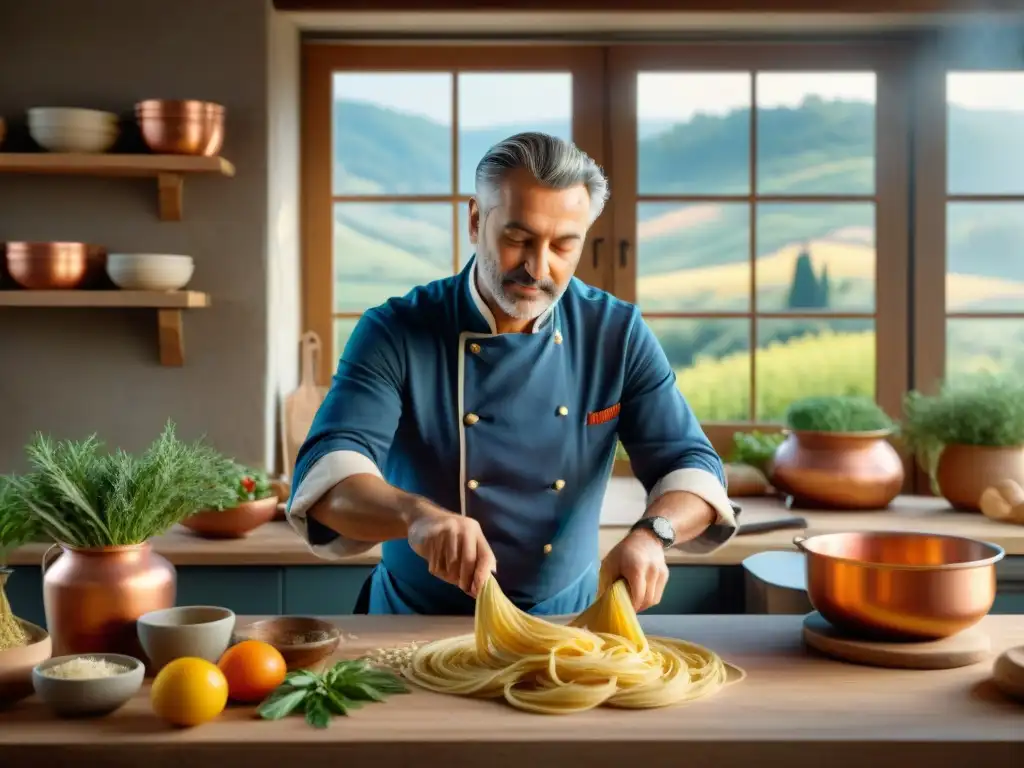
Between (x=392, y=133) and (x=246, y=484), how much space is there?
4.52ft

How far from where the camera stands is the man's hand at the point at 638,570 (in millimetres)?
1739

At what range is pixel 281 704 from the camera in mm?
1438

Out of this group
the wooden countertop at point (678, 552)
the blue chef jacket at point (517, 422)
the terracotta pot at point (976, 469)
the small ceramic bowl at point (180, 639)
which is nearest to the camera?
the small ceramic bowl at point (180, 639)

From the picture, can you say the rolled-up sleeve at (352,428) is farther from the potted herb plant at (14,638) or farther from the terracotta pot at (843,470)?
the terracotta pot at (843,470)

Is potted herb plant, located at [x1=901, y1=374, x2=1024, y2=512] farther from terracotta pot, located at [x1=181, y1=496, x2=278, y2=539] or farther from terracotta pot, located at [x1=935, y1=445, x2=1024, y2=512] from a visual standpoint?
terracotta pot, located at [x1=181, y1=496, x2=278, y2=539]

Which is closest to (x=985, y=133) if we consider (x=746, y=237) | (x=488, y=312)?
(x=746, y=237)

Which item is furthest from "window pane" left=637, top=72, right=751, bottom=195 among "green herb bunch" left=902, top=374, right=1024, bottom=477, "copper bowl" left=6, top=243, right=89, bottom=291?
"copper bowl" left=6, top=243, right=89, bottom=291

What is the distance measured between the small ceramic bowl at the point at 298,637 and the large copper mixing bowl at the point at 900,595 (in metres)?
0.73

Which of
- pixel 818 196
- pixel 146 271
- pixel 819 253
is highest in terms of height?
pixel 818 196

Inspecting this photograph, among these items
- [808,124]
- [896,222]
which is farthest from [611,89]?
[896,222]

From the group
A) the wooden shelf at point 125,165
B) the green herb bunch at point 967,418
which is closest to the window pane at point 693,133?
the green herb bunch at point 967,418

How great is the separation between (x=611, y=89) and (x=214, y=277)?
55.7 inches

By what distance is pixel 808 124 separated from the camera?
12.4 ft

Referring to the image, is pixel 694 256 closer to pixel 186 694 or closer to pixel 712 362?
pixel 712 362
